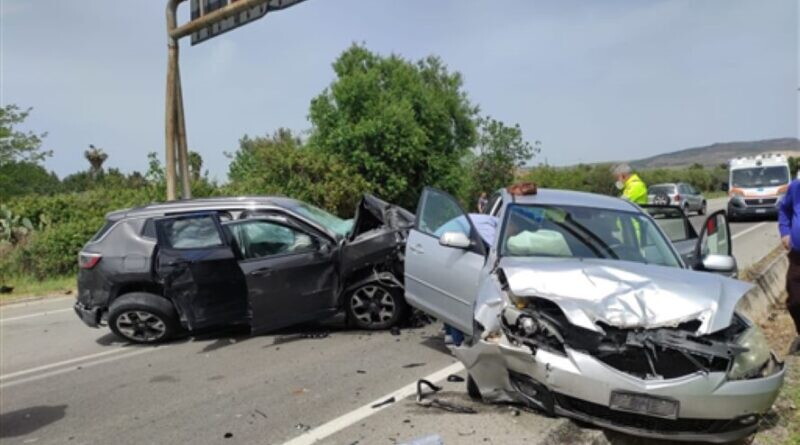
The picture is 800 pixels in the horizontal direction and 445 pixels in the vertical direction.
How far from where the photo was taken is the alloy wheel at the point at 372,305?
7.41 m

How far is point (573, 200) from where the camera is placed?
5641 mm

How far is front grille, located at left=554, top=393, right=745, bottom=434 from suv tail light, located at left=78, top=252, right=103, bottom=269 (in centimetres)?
628

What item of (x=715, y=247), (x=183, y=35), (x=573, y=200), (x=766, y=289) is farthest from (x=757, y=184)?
(x=573, y=200)

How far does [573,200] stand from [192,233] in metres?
4.54

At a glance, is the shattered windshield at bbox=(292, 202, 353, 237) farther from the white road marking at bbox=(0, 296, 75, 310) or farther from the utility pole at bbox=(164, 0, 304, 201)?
Answer: the white road marking at bbox=(0, 296, 75, 310)

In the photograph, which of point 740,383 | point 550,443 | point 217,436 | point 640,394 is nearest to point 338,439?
point 217,436

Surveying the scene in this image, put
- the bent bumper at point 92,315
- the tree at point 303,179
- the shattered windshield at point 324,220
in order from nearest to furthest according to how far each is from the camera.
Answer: the bent bumper at point 92,315 < the shattered windshield at point 324,220 < the tree at point 303,179

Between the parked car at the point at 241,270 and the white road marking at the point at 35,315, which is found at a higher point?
the parked car at the point at 241,270

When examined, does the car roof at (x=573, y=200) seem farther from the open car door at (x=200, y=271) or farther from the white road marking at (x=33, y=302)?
the white road marking at (x=33, y=302)

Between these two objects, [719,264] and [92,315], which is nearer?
[719,264]

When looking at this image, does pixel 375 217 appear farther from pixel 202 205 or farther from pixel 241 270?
pixel 202 205

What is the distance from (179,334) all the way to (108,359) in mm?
1059

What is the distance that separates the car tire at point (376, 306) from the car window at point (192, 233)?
176cm

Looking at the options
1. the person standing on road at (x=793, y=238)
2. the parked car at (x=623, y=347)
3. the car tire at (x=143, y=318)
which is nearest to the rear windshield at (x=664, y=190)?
the person standing on road at (x=793, y=238)
